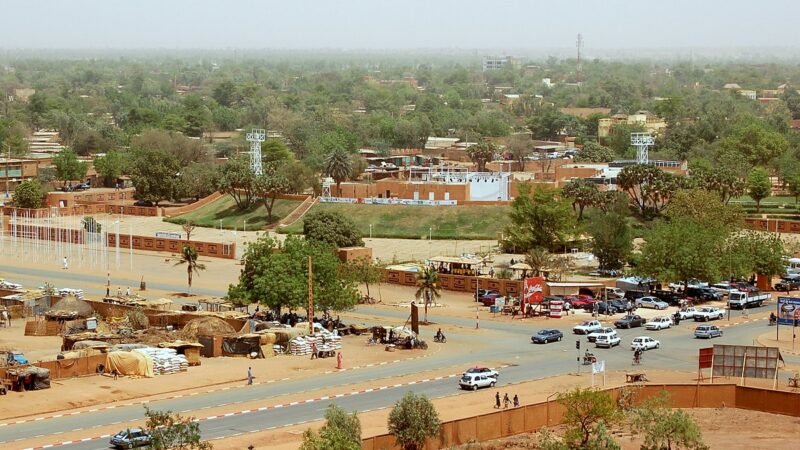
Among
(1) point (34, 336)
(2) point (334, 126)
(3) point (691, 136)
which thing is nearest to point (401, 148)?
(2) point (334, 126)

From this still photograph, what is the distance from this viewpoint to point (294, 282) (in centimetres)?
6372

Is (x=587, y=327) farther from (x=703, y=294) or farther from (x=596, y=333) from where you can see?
(x=703, y=294)

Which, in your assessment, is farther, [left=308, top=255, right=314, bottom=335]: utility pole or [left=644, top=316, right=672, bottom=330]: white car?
[left=644, top=316, right=672, bottom=330]: white car

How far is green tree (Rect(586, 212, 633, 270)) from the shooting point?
7906cm

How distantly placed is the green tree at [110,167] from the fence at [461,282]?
58.0 m

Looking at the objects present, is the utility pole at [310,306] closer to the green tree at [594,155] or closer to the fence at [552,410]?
the fence at [552,410]

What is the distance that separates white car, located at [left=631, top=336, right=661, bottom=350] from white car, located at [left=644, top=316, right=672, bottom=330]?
184 inches

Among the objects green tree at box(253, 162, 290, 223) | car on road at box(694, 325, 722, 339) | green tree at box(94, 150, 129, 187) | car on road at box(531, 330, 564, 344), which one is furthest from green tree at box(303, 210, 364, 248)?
green tree at box(94, 150, 129, 187)

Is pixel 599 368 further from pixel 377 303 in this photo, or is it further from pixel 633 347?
pixel 377 303

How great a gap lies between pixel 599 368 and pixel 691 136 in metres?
106

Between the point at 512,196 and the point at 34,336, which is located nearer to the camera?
the point at 34,336

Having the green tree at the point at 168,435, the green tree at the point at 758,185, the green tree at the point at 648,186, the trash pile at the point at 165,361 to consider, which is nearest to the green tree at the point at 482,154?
the green tree at the point at 758,185

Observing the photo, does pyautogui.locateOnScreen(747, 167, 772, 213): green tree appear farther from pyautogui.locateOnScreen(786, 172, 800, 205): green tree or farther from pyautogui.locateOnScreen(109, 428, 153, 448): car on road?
pyautogui.locateOnScreen(109, 428, 153, 448): car on road

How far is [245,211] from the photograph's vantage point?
10962 centimetres
